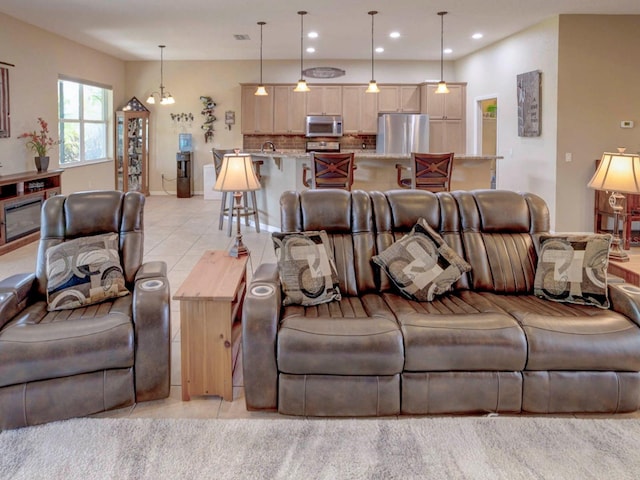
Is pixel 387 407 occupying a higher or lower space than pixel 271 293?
lower

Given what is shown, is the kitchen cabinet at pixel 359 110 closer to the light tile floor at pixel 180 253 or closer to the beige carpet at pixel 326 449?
the light tile floor at pixel 180 253

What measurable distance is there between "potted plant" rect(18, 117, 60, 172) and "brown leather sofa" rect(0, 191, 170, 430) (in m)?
4.93

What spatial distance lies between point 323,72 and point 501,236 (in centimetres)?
788

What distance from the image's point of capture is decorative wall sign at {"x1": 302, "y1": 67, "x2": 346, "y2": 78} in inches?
399

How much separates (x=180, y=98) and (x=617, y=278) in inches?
378

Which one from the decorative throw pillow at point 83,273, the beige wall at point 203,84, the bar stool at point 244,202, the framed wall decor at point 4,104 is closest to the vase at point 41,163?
the framed wall decor at point 4,104

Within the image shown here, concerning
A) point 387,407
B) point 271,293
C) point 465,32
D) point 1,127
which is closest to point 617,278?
point 387,407

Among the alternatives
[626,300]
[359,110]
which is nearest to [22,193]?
[359,110]

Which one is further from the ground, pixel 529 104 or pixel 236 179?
pixel 529 104

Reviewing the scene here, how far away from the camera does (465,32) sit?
7.60 meters

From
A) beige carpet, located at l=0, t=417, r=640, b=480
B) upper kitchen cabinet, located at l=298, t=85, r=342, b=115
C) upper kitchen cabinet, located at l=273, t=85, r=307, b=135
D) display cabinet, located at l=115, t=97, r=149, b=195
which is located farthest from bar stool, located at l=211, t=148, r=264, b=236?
beige carpet, located at l=0, t=417, r=640, b=480

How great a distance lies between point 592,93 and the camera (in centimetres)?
644

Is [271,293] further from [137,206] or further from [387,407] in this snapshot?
[137,206]

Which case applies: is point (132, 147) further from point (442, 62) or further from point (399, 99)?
point (442, 62)
